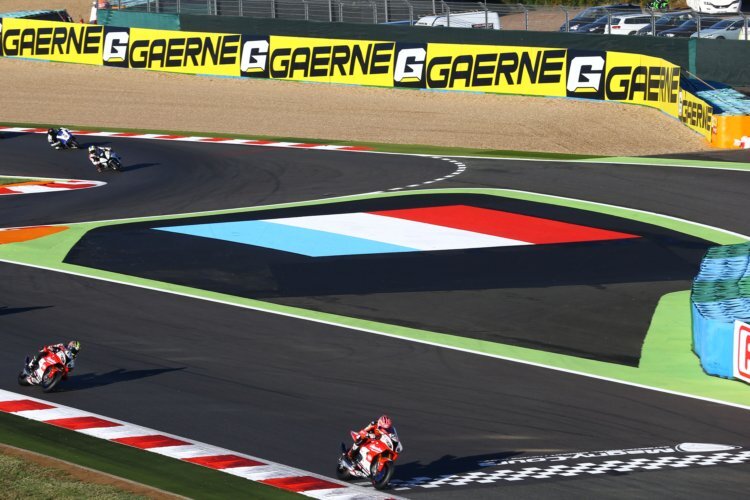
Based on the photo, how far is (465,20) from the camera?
46.2 m

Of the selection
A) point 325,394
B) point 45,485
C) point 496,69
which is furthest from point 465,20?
point 45,485

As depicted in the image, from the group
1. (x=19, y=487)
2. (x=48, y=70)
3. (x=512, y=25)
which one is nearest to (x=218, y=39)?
(x=48, y=70)

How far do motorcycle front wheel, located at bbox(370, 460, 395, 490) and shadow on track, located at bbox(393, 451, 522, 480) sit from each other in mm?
469

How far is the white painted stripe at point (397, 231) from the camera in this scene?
69.2ft

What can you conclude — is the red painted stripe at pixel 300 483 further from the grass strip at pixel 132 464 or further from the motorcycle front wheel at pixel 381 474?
the motorcycle front wheel at pixel 381 474

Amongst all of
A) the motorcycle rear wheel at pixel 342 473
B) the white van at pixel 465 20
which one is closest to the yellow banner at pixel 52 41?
the white van at pixel 465 20

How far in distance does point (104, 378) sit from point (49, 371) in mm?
933

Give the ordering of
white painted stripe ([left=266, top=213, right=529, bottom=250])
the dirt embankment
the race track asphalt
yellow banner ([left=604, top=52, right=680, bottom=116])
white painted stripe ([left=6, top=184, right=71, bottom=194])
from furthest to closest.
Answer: yellow banner ([left=604, top=52, right=680, bottom=116]) < the dirt embankment < white painted stripe ([left=6, top=184, right=71, bottom=194]) < white painted stripe ([left=266, top=213, right=529, bottom=250]) < the race track asphalt

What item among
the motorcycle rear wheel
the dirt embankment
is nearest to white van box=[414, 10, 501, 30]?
the dirt embankment

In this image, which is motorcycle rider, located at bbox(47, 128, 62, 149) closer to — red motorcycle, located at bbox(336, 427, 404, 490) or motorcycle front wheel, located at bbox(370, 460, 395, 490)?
red motorcycle, located at bbox(336, 427, 404, 490)

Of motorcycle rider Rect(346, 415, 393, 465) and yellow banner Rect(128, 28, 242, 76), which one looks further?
yellow banner Rect(128, 28, 242, 76)

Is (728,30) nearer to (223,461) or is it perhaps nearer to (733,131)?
(733,131)

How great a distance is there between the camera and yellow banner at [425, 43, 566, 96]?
3844 cm

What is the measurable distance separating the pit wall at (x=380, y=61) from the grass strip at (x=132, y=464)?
2467cm
